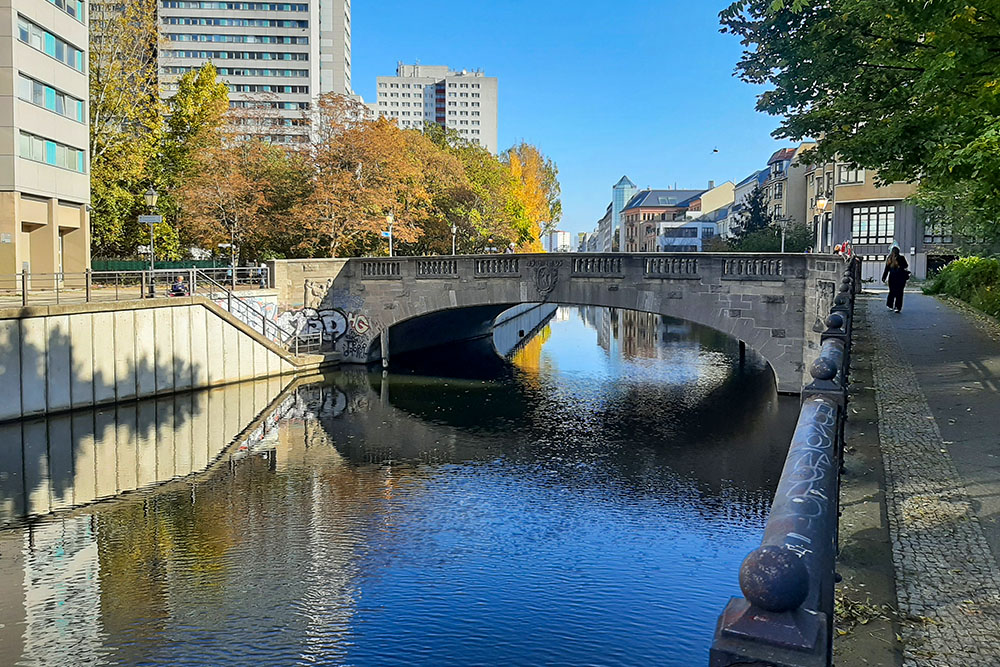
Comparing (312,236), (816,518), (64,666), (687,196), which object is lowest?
(64,666)

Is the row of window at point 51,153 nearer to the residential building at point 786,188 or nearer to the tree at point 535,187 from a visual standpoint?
the tree at point 535,187

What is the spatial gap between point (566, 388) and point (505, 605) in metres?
20.4

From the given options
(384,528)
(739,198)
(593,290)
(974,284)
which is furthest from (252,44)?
(384,528)

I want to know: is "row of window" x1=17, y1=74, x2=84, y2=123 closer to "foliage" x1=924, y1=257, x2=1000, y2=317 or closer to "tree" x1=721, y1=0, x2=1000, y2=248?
"tree" x1=721, y1=0, x2=1000, y2=248

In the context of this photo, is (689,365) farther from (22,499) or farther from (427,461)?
(22,499)

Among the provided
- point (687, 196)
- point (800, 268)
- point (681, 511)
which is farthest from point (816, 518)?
point (687, 196)

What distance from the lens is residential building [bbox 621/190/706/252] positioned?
15162 centimetres

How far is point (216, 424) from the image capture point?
25625mm

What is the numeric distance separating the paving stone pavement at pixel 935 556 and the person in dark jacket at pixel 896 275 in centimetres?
1320

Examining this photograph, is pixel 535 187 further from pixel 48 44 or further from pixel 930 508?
→ pixel 930 508

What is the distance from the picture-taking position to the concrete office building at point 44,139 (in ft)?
121

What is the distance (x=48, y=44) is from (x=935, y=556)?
43395mm

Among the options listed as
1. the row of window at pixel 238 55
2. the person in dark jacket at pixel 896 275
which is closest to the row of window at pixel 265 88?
the row of window at pixel 238 55

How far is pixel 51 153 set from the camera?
39844 millimetres
